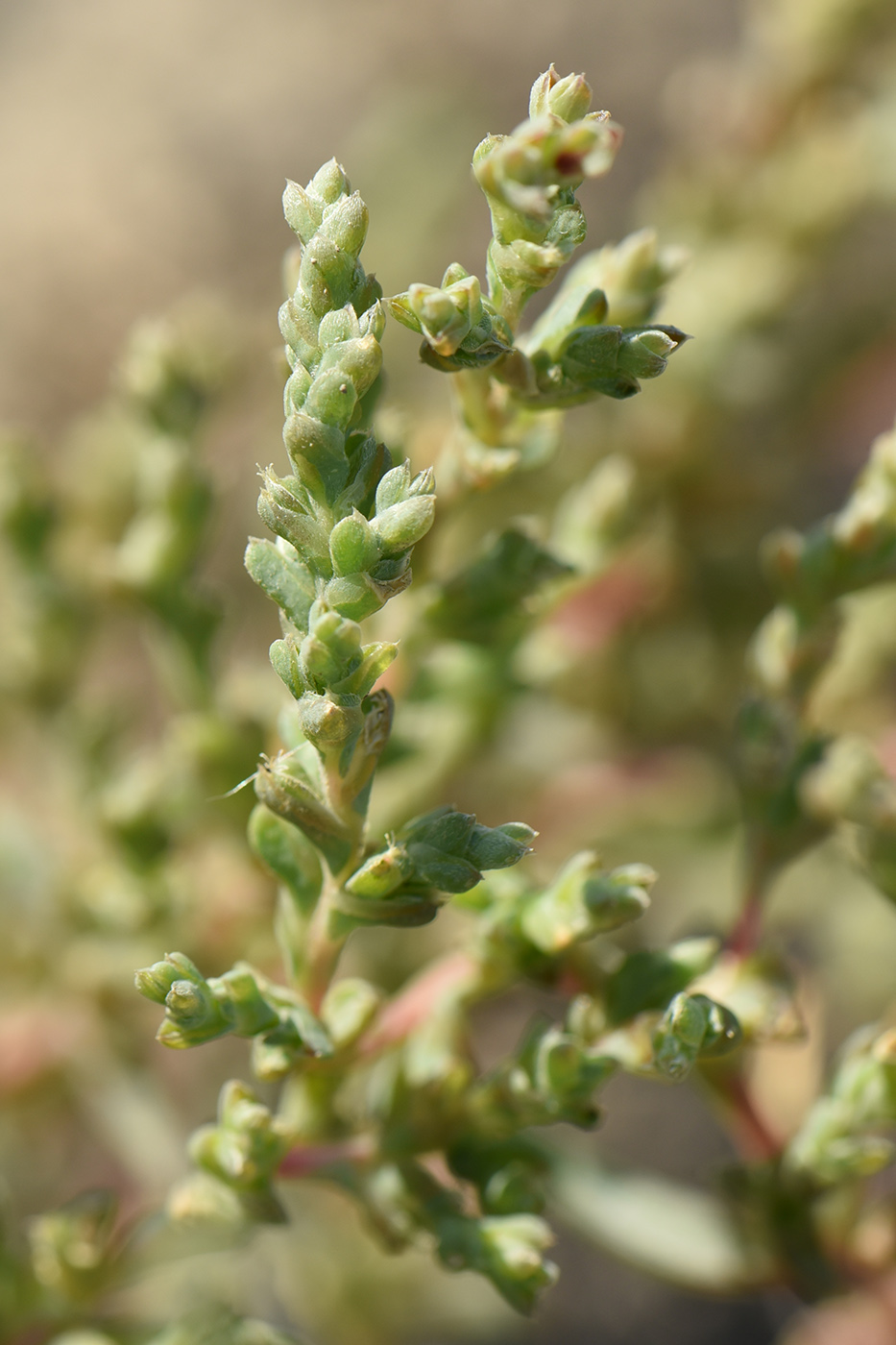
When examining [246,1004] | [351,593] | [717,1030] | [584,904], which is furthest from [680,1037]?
[351,593]

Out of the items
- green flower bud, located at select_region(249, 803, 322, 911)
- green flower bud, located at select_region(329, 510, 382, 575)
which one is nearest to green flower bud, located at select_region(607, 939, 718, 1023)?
green flower bud, located at select_region(249, 803, 322, 911)

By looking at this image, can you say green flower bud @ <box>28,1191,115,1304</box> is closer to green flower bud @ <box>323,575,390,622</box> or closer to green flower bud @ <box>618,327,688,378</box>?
green flower bud @ <box>323,575,390,622</box>

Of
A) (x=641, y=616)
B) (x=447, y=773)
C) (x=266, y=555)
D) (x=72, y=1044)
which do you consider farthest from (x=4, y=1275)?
(x=641, y=616)

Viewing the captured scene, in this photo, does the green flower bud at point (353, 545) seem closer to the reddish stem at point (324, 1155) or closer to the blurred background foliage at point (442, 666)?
the blurred background foliage at point (442, 666)

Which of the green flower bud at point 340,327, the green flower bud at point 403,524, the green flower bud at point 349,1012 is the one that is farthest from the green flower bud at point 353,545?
the green flower bud at point 349,1012

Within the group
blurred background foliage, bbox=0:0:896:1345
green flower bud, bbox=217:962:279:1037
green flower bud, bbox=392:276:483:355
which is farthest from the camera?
blurred background foliage, bbox=0:0:896:1345

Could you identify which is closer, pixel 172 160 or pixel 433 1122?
pixel 433 1122

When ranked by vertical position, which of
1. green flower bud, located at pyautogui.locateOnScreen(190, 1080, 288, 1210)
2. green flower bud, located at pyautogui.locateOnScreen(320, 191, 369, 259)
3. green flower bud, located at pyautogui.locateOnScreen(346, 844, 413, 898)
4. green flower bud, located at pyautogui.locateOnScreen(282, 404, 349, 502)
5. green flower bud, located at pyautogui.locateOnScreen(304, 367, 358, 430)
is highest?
green flower bud, located at pyautogui.locateOnScreen(320, 191, 369, 259)

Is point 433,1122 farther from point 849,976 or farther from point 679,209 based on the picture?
point 679,209
